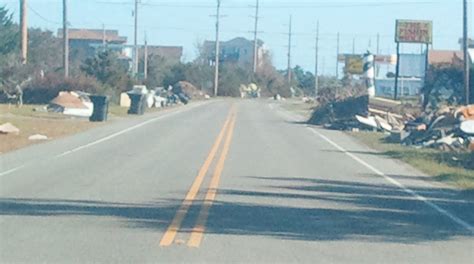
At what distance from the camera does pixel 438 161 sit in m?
30.3

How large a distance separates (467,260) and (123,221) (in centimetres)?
484

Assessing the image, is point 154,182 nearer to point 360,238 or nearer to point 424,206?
point 424,206

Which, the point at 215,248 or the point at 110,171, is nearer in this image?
the point at 215,248

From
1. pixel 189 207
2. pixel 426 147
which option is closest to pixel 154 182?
pixel 189 207

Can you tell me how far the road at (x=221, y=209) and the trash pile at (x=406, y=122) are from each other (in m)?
6.54

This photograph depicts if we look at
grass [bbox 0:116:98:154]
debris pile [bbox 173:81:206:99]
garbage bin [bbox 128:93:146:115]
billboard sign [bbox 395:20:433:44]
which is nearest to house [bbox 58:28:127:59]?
debris pile [bbox 173:81:206:99]

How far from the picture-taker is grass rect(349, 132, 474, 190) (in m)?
24.5

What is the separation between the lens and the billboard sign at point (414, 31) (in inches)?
3423

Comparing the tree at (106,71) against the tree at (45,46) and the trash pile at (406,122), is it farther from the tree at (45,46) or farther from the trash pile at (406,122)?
the trash pile at (406,122)

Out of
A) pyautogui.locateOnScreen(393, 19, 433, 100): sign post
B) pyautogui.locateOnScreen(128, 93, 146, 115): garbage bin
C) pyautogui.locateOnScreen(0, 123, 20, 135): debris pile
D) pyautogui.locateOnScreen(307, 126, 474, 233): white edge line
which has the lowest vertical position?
pyautogui.locateOnScreen(128, 93, 146, 115): garbage bin

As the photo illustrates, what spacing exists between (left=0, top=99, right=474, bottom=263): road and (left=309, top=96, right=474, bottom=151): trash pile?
6.54 meters

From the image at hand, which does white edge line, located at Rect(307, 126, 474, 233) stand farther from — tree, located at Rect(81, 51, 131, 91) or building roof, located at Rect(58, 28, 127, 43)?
building roof, located at Rect(58, 28, 127, 43)

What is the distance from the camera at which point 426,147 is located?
1457 inches

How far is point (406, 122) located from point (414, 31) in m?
39.8
